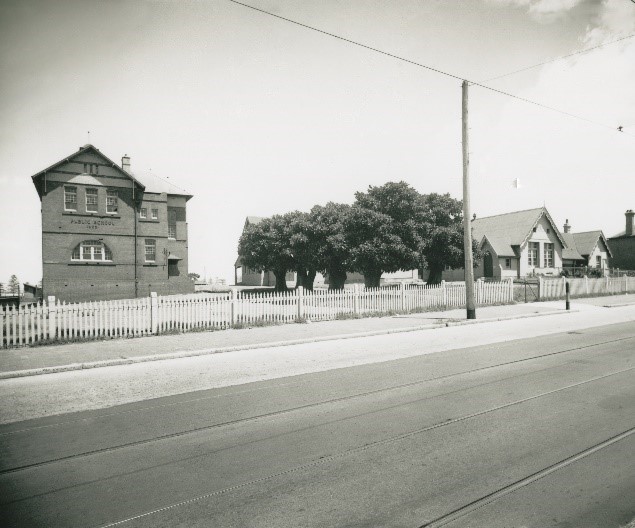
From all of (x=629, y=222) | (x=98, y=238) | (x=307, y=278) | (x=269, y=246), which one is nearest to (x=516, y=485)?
(x=98, y=238)

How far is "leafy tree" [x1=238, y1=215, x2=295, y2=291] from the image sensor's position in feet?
121

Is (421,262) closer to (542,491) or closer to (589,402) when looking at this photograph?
(589,402)

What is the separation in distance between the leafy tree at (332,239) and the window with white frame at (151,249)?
12097 millimetres

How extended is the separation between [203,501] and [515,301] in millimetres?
25054

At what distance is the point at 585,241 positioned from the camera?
55.5m

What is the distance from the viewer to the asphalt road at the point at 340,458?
352 centimetres

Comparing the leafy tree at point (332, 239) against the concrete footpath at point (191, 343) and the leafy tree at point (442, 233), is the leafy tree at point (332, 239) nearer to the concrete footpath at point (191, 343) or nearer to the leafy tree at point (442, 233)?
the leafy tree at point (442, 233)

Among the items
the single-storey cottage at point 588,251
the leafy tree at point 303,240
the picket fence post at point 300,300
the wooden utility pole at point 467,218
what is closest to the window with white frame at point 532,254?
the single-storey cottage at point 588,251

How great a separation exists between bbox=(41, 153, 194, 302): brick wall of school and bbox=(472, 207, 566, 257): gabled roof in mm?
29994

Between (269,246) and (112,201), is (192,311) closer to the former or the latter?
(112,201)

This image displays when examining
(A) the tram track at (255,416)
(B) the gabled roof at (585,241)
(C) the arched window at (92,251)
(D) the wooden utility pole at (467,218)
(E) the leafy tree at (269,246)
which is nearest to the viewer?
(A) the tram track at (255,416)

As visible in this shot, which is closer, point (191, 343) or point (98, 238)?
point (191, 343)

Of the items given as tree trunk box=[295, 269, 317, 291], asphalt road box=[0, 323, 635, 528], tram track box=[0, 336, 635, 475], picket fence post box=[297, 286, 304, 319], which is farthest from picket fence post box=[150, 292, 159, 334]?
tree trunk box=[295, 269, 317, 291]

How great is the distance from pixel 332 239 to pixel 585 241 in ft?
134
